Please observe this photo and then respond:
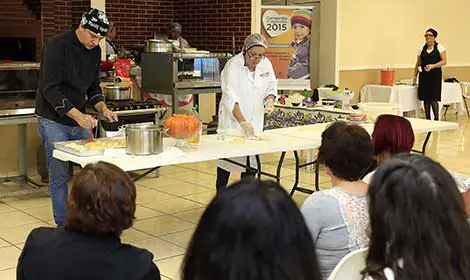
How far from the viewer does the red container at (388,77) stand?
10.8 m

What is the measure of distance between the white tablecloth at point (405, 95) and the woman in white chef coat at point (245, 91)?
17.9 feet

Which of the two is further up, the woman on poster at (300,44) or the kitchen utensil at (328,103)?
the woman on poster at (300,44)

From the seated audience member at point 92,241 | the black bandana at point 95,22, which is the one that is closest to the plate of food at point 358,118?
the black bandana at point 95,22

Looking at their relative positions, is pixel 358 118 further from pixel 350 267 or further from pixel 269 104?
pixel 350 267

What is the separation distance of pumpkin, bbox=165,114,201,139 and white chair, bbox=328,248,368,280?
2.23 metres

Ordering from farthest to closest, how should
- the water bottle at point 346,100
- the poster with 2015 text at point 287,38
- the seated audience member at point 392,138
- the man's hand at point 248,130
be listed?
the poster with 2015 text at point 287,38
the water bottle at point 346,100
the man's hand at point 248,130
the seated audience member at point 392,138

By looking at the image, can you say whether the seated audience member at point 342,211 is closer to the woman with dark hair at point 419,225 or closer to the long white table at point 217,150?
the woman with dark hair at point 419,225

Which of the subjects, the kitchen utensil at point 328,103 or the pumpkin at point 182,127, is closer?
the pumpkin at point 182,127

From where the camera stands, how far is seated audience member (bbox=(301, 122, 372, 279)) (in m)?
2.50

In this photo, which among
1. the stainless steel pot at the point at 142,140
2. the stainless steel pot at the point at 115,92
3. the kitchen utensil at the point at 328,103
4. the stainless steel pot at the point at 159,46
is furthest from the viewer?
the stainless steel pot at the point at 159,46

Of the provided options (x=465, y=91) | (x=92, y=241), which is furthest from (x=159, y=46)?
(x=465, y=91)

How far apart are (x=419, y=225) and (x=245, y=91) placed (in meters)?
3.46

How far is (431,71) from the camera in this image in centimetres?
1017

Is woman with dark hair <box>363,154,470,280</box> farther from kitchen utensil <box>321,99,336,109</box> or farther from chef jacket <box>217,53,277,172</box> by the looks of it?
kitchen utensil <box>321,99,336,109</box>
